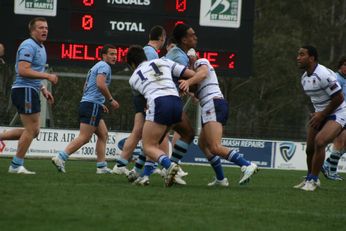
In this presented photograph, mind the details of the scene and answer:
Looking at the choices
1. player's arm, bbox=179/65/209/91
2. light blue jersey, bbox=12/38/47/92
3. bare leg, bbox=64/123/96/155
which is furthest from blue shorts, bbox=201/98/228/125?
bare leg, bbox=64/123/96/155

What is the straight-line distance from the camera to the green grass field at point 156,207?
7.41m

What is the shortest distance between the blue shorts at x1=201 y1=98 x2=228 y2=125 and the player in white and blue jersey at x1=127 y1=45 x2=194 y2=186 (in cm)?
66

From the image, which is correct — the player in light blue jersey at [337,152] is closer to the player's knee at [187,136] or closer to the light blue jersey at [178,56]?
the player's knee at [187,136]

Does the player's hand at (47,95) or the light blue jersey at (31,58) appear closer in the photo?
the light blue jersey at (31,58)

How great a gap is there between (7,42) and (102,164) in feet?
20.0

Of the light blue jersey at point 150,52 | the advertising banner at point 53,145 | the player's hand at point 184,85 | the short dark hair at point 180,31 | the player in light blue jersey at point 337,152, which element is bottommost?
the advertising banner at point 53,145

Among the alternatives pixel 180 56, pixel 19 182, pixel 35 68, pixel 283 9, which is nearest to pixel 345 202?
pixel 180 56

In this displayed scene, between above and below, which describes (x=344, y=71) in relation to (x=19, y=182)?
above

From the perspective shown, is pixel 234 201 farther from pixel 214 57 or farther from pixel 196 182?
pixel 214 57

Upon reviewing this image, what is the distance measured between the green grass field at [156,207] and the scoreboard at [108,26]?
7.89 metres

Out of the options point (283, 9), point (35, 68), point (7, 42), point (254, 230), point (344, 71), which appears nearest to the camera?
point (254, 230)

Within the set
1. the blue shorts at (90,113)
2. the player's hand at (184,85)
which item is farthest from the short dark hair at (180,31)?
the blue shorts at (90,113)

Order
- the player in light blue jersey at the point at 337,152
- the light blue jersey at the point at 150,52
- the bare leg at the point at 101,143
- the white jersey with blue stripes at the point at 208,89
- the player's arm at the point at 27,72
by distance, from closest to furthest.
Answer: the white jersey with blue stripes at the point at 208,89 < the player's arm at the point at 27,72 < the light blue jersey at the point at 150,52 < the bare leg at the point at 101,143 < the player in light blue jersey at the point at 337,152

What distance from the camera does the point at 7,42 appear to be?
19250 millimetres
